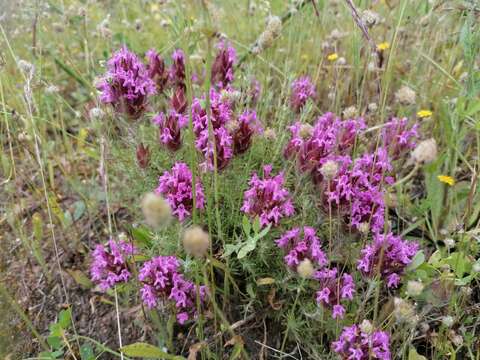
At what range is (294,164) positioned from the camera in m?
1.35

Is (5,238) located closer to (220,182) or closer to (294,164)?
(220,182)

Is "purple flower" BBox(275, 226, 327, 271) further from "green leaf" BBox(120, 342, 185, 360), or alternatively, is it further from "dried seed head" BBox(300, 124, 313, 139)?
"green leaf" BBox(120, 342, 185, 360)

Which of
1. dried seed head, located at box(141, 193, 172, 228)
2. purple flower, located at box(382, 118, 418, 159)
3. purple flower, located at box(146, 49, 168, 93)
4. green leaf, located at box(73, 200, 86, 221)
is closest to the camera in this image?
dried seed head, located at box(141, 193, 172, 228)

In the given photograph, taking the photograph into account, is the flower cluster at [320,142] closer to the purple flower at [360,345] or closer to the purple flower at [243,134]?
the purple flower at [243,134]

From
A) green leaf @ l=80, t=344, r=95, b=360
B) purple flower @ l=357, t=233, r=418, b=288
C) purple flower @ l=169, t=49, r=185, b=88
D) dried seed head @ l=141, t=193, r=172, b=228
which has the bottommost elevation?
green leaf @ l=80, t=344, r=95, b=360

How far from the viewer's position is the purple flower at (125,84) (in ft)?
4.35

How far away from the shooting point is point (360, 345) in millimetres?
1140

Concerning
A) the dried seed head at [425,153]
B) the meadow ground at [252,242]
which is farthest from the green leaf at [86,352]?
the dried seed head at [425,153]

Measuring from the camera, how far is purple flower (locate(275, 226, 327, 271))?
3.98ft

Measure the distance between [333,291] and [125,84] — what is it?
0.78 metres

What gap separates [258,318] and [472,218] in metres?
0.76

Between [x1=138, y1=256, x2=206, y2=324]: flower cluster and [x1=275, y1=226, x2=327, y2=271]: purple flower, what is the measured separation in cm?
27

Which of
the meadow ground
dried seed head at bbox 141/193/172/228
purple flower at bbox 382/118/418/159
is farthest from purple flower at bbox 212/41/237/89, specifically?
dried seed head at bbox 141/193/172/228

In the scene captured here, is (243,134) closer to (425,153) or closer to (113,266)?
(113,266)
